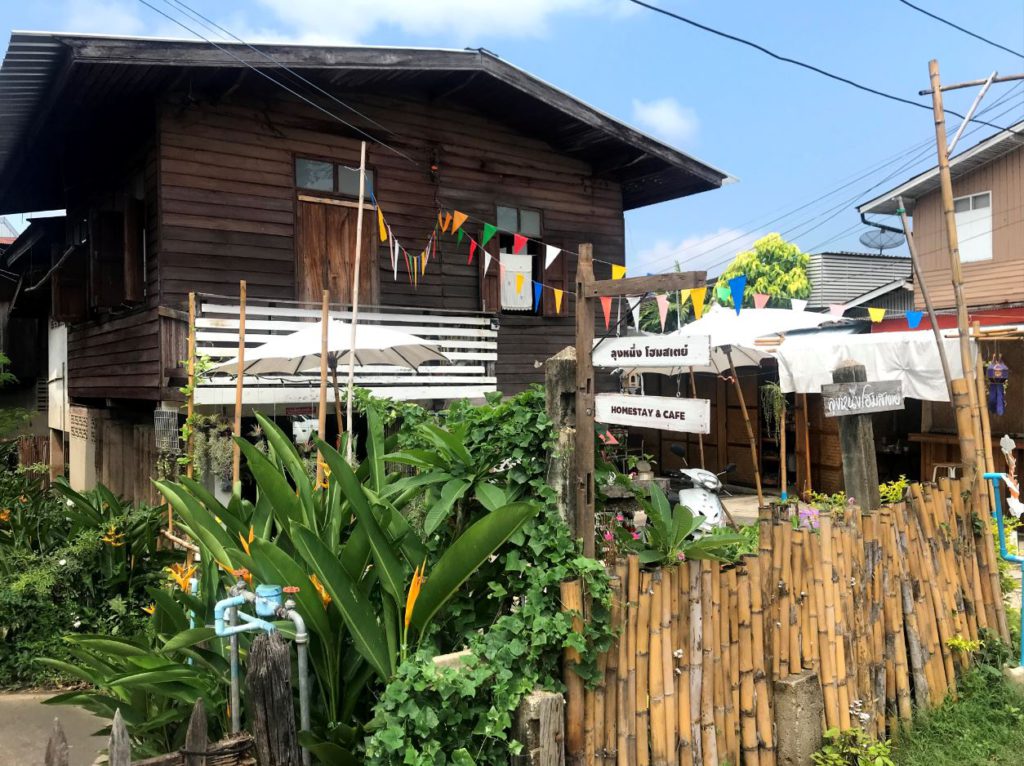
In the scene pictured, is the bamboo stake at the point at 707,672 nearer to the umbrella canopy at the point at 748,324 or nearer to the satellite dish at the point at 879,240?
→ the umbrella canopy at the point at 748,324

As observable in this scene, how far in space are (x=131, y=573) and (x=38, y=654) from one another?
3.01 feet

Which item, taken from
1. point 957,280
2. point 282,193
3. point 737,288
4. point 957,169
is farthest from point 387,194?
point 957,169

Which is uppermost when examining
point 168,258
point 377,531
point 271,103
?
point 271,103

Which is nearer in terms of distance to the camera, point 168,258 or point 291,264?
point 168,258

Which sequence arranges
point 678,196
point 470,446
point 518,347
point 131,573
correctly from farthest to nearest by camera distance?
point 678,196, point 518,347, point 131,573, point 470,446

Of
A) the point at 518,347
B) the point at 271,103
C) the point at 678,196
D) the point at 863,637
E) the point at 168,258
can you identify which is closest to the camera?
the point at 863,637

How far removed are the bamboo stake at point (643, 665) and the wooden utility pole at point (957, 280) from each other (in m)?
2.95

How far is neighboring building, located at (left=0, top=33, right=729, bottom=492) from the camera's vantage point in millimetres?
8383

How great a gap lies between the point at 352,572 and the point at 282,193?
285 inches

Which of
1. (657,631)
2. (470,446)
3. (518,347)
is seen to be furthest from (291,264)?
(657,631)

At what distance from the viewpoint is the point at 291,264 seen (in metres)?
9.45

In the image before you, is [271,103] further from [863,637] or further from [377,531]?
[863,637]

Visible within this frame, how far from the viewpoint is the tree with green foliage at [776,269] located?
35156 mm

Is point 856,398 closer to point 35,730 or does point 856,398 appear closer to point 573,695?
point 573,695
